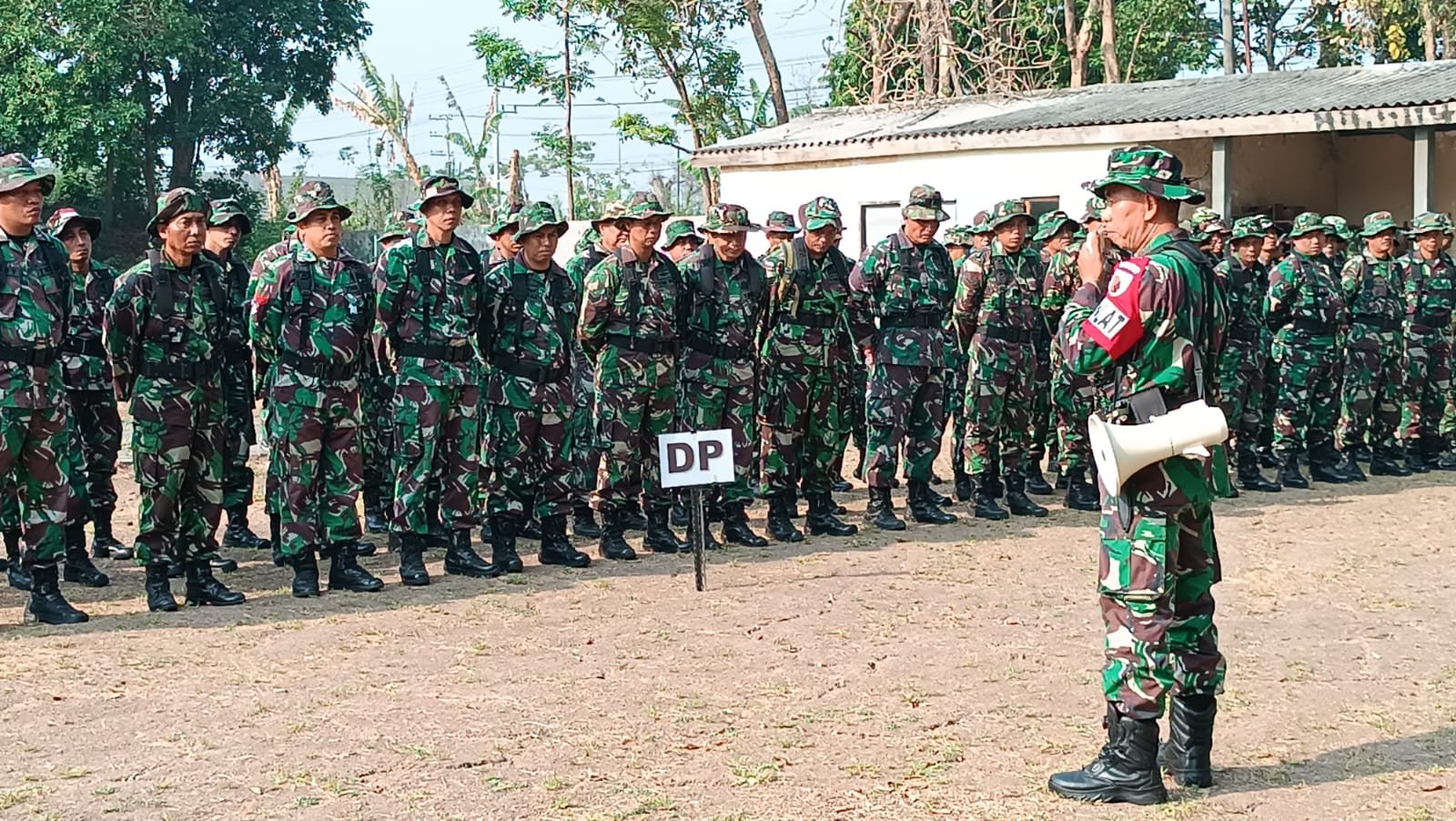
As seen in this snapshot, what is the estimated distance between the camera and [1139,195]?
530 centimetres

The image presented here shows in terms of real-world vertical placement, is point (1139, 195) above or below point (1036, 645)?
above

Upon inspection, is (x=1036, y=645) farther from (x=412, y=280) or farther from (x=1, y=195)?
(x=1, y=195)

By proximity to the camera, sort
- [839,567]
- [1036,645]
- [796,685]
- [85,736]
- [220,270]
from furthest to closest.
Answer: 1. [839,567]
2. [220,270]
3. [1036,645]
4. [796,685]
5. [85,736]

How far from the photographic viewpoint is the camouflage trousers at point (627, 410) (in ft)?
30.8

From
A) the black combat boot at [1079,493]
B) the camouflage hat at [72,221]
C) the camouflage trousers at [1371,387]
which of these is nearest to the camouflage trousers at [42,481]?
the camouflage hat at [72,221]

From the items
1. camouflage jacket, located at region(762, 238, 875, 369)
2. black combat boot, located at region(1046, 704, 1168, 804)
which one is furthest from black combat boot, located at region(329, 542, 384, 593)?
black combat boot, located at region(1046, 704, 1168, 804)

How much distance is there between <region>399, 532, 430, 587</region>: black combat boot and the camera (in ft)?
28.6

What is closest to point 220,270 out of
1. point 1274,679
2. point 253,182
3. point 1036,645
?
point 1036,645

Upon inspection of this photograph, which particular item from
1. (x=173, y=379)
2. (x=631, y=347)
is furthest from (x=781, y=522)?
(x=173, y=379)

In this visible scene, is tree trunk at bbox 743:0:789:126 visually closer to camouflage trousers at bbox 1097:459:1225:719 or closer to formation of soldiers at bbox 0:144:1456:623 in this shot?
formation of soldiers at bbox 0:144:1456:623

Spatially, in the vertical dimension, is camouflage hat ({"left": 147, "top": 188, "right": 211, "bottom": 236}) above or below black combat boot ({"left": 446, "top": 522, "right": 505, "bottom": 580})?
above

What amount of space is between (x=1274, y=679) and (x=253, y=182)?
49858mm

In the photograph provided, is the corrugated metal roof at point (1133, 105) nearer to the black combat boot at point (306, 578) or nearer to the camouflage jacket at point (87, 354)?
the camouflage jacket at point (87, 354)

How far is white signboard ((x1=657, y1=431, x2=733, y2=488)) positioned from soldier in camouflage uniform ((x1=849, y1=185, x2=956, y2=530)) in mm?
2086
